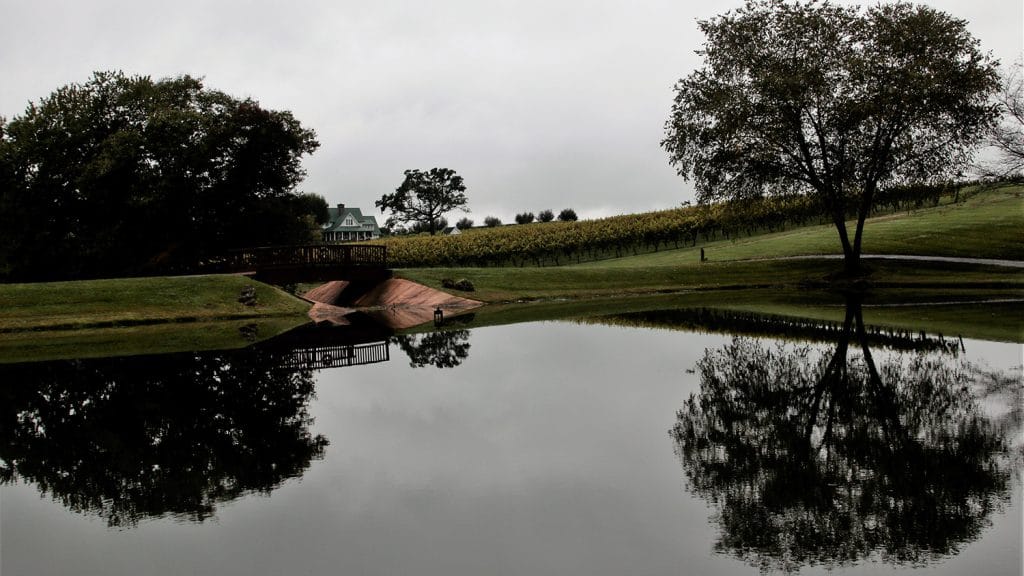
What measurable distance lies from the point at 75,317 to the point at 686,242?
60.6m

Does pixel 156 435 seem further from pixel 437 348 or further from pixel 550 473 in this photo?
pixel 437 348

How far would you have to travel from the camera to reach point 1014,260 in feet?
161

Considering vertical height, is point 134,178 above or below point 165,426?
above

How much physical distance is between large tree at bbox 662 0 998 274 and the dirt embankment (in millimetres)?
18428

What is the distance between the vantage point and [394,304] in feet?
145

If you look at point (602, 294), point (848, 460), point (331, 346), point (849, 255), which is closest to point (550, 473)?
point (848, 460)

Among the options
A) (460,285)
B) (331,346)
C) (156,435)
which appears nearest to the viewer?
(156,435)

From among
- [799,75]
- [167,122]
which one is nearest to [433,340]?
[799,75]

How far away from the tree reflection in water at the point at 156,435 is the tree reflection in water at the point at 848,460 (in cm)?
596

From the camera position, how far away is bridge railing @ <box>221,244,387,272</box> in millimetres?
43750

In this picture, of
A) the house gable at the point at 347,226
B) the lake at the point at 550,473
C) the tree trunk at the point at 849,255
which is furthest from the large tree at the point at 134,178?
the house gable at the point at 347,226

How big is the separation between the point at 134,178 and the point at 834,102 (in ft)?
147

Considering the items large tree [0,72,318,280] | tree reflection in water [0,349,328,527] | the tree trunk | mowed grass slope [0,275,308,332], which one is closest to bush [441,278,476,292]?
mowed grass slope [0,275,308,332]

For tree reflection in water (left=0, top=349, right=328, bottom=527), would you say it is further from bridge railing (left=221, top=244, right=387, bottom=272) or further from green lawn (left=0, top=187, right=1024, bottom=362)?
bridge railing (left=221, top=244, right=387, bottom=272)
